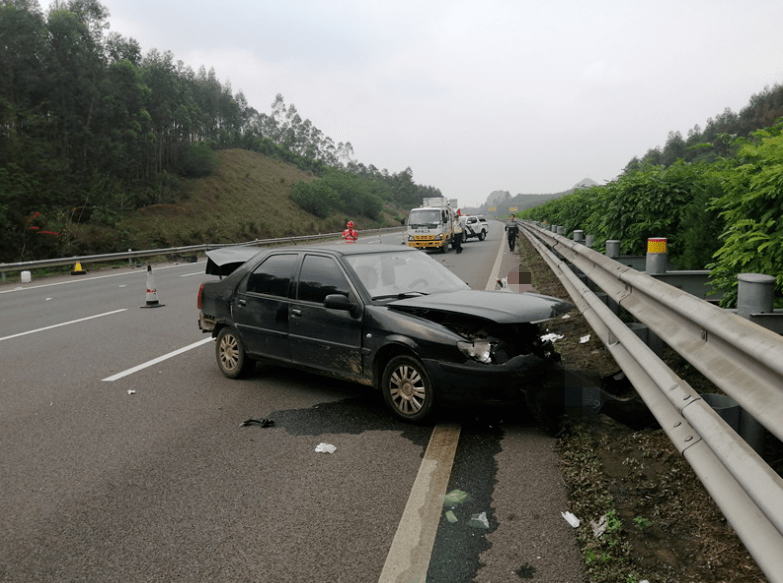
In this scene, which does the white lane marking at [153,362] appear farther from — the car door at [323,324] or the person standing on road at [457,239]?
the person standing on road at [457,239]

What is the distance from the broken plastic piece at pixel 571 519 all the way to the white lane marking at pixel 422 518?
26.5 inches

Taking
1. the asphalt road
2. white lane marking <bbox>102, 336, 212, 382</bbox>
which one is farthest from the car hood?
white lane marking <bbox>102, 336, 212, 382</bbox>

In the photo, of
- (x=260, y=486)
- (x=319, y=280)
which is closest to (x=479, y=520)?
(x=260, y=486)

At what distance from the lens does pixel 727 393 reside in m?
2.55

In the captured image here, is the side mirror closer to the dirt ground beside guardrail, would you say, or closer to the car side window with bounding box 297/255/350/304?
the car side window with bounding box 297/255/350/304

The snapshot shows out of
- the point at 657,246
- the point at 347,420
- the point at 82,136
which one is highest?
the point at 82,136

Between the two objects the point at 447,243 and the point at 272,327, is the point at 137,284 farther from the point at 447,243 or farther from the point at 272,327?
the point at 447,243

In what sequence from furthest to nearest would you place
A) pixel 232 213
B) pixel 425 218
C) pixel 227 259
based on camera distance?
pixel 232 213, pixel 425 218, pixel 227 259

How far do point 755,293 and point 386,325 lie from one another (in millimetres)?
2729

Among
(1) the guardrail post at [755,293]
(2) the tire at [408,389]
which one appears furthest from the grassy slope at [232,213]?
(1) the guardrail post at [755,293]

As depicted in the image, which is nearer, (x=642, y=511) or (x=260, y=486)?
(x=642, y=511)

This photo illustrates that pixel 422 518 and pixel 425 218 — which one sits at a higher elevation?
pixel 425 218

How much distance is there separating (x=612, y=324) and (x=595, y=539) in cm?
230

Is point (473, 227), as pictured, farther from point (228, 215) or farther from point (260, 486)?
point (260, 486)
